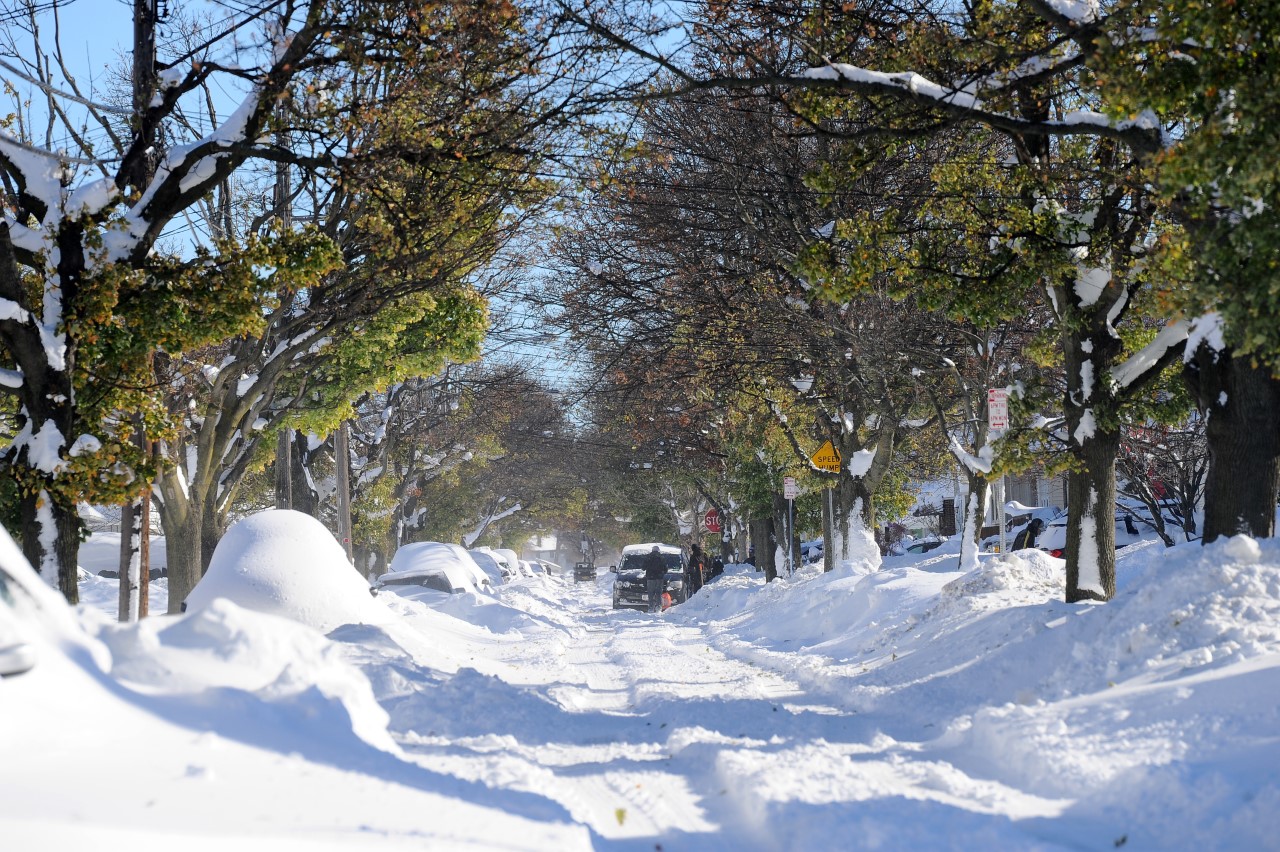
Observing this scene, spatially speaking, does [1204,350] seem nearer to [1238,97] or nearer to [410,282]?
[1238,97]

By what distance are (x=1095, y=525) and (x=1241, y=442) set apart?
2623 millimetres

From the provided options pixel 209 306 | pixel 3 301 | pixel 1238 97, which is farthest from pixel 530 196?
pixel 1238 97

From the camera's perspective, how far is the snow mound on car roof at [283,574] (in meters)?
13.5

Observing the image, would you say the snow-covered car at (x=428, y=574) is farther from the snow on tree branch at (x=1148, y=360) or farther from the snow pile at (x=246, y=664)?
the snow pile at (x=246, y=664)

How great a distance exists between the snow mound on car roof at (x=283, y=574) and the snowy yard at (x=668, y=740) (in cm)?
6

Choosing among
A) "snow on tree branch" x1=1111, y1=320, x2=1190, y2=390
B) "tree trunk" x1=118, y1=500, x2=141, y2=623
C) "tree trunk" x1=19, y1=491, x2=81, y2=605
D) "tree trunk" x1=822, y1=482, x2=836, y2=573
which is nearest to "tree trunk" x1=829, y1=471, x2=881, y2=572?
"tree trunk" x1=822, y1=482, x2=836, y2=573

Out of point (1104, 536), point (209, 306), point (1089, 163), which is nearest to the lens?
point (209, 306)

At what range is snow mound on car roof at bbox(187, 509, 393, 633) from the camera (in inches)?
531

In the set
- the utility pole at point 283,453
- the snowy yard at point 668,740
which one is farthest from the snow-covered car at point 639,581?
the snowy yard at point 668,740

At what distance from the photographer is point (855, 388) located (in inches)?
984

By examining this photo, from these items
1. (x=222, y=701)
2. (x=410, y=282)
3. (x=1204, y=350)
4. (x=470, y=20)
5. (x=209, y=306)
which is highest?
(x=470, y=20)

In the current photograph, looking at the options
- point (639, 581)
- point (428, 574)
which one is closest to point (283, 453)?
point (428, 574)

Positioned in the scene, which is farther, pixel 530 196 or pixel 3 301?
pixel 530 196

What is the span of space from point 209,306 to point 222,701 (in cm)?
698
